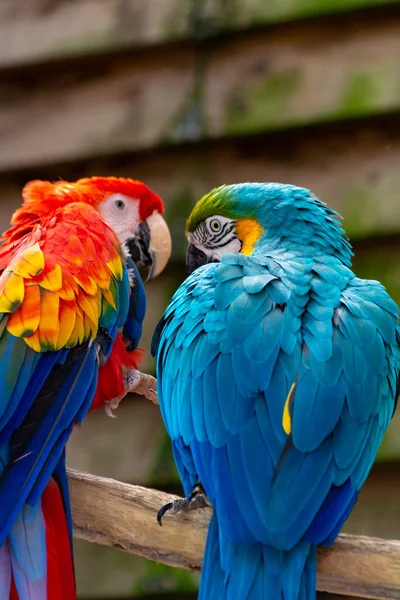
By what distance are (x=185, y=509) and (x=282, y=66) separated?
3.11 ft

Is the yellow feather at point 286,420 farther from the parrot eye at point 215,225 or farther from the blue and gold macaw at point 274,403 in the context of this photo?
the parrot eye at point 215,225

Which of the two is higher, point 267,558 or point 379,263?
point 379,263

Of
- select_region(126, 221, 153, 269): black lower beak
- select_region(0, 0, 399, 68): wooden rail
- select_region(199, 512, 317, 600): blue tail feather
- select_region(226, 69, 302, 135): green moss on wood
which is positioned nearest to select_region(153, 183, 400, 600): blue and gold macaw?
select_region(199, 512, 317, 600): blue tail feather

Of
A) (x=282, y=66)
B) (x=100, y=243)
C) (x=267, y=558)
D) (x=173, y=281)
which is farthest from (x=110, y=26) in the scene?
(x=267, y=558)

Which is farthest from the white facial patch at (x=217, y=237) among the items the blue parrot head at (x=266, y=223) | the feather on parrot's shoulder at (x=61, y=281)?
the feather on parrot's shoulder at (x=61, y=281)

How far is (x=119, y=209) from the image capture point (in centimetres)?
138

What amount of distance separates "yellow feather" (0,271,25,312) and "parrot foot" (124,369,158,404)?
0.29 meters

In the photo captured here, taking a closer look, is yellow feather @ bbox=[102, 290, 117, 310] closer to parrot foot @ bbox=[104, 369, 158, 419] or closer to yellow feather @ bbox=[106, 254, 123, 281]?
yellow feather @ bbox=[106, 254, 123, 281]

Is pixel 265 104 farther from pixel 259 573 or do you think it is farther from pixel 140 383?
pixel 259 573

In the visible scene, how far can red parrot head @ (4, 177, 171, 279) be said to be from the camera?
1247mm

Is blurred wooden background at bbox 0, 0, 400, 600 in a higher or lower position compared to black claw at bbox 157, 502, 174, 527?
higher

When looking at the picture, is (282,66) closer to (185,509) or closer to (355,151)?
(355,151)

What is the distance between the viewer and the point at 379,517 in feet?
4.63

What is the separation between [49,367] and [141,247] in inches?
22.2
